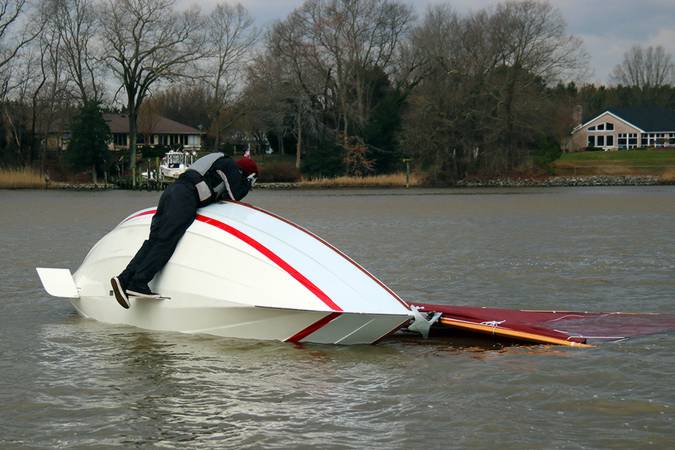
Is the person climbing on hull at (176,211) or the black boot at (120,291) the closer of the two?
the person climbing on hull at (176,211)

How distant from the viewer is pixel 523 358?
32.2 feet

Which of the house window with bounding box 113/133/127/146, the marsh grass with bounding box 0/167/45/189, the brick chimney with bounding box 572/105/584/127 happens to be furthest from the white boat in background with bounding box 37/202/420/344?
the brick chimney with bounding box 572/105/584/127

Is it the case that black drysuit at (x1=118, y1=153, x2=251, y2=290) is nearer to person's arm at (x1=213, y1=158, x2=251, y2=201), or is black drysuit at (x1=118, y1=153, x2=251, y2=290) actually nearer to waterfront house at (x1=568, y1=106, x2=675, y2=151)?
person's arm at (x1=213, y1=158, x2=251, y2=201)

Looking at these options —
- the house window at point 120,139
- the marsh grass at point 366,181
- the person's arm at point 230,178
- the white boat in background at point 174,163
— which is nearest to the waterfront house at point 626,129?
the marsh grass at point 366,181

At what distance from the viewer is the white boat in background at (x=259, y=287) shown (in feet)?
33.0

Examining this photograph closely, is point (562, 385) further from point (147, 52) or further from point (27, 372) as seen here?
point (147, 52)

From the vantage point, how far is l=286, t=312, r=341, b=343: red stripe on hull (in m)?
10.0

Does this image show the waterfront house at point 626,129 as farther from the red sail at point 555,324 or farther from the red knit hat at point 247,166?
the red knit hat at point 247,166

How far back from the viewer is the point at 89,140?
255ft

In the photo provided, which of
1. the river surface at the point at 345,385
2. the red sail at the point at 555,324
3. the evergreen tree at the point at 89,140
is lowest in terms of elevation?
the river surface at the point at 345,385

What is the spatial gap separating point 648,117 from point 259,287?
12161 centimetres

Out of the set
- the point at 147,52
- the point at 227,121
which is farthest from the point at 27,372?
the point at 227,121

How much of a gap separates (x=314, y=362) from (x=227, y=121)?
310 feet

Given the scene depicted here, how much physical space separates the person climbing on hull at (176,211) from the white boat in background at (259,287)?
0.39 ft
